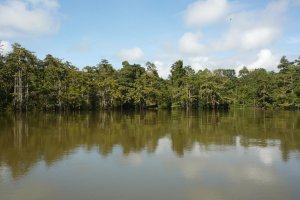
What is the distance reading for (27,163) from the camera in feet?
40.6

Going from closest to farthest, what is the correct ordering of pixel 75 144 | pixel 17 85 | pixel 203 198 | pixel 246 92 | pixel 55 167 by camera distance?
pixel 203 198 → pixel 55 167 → pixel 75 144 → pixel 17 85 → pixel 246 92

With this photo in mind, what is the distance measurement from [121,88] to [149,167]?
43852mm

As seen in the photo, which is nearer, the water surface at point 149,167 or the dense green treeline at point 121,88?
the water surface at point 149,167

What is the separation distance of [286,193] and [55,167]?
7.54m

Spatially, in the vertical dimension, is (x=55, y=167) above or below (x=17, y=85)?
below

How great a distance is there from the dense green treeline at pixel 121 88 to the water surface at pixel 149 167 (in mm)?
26513

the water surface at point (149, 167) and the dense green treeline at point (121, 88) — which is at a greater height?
the dense green treeline at point (121, 88)

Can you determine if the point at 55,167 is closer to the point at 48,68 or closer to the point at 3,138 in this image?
the point at 3,138

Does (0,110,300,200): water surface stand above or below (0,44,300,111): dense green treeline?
below

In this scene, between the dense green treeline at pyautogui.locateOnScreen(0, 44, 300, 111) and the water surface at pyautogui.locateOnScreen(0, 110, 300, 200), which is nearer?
the water surface at pyautogui.locateOnScreen(0, 110, 300, 200)

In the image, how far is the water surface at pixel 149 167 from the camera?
8.86 m

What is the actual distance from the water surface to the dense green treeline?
2651 centimetres

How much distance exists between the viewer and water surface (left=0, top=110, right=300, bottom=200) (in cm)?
886

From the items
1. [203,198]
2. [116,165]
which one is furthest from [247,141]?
[203,198]
